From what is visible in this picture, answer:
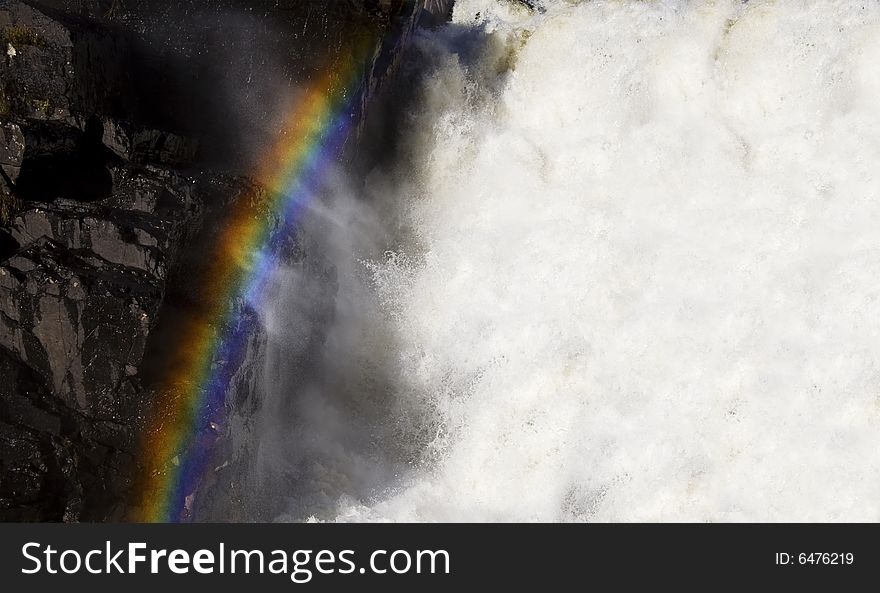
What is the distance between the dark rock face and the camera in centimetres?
710

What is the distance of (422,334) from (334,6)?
4203 millimetres

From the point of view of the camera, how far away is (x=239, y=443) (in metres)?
8.42

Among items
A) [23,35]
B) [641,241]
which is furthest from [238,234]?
[641,241]

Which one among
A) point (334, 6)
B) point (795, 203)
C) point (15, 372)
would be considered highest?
point (795, 203)

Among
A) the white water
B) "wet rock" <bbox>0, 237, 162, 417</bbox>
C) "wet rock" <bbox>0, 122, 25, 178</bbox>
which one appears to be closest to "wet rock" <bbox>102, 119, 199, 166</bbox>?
"wet rock" <bbox>0, 122, 25, 178</bbox>

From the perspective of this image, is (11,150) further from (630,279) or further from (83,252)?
(630,279)

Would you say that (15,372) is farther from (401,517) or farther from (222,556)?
(401,517)

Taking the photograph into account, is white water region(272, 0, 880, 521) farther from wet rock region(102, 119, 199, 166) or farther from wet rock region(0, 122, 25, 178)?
wet rock region(0, 122, 25, 178)

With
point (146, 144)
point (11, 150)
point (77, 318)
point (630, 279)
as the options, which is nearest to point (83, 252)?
point (77, 318)

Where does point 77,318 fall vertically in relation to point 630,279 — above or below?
below

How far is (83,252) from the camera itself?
7.25 m

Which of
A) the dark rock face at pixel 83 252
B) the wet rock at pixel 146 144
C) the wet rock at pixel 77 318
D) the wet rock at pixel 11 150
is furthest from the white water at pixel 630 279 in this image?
the wet rock at pixel 11 150

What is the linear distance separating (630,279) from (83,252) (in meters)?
6.24

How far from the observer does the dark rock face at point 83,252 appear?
710 centimetres
